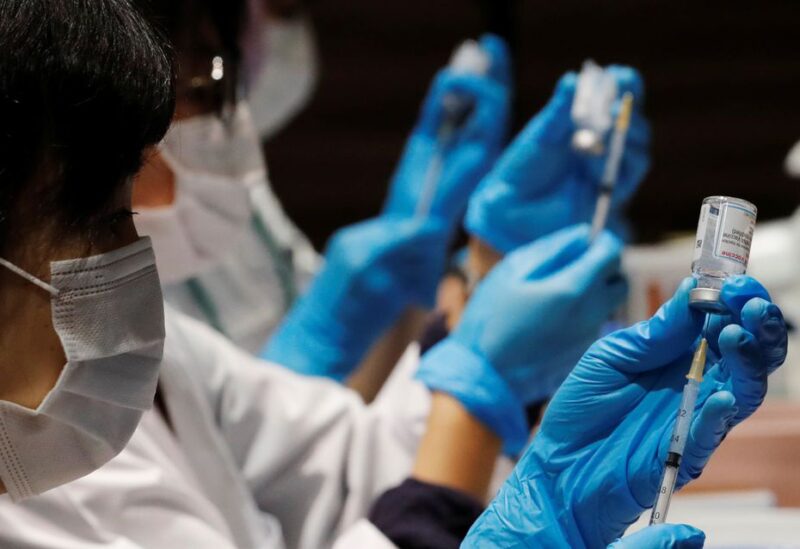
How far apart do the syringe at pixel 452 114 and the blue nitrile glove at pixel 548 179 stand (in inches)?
17.4

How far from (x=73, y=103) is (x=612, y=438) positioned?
1.53 feet

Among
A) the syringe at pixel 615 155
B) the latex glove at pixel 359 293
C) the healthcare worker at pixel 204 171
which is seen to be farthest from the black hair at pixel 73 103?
the latex glove at pixel 359 293

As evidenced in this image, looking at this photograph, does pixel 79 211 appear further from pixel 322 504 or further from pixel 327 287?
pixel 327 287

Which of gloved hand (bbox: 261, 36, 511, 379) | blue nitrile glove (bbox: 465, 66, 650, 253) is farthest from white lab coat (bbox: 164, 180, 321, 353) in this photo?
blue nitrile glove (bbox: 465, 66, 650, 253)

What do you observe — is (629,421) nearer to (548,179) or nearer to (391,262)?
(548,179)

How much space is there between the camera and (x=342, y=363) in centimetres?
194

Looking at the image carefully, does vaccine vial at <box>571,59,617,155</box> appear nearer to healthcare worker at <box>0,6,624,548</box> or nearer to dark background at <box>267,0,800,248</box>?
healthcare worker at <box>0,6,624,548</box>

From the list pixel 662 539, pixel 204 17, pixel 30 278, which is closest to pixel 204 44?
pixel 204 17

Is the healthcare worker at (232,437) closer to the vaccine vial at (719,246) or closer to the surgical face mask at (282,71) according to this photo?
the vaccine vial at (719,246)

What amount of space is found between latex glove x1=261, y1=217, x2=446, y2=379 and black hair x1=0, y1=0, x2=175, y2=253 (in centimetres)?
110

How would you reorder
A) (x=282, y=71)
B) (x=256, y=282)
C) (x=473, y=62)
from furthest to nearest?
(x=282, y=71) < (x=256, y=282) < (x=473, y=62)

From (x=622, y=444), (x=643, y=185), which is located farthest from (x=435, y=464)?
(x=643, y=185)

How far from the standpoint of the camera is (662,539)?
700 millimetres

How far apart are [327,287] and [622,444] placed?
1.20 meters
